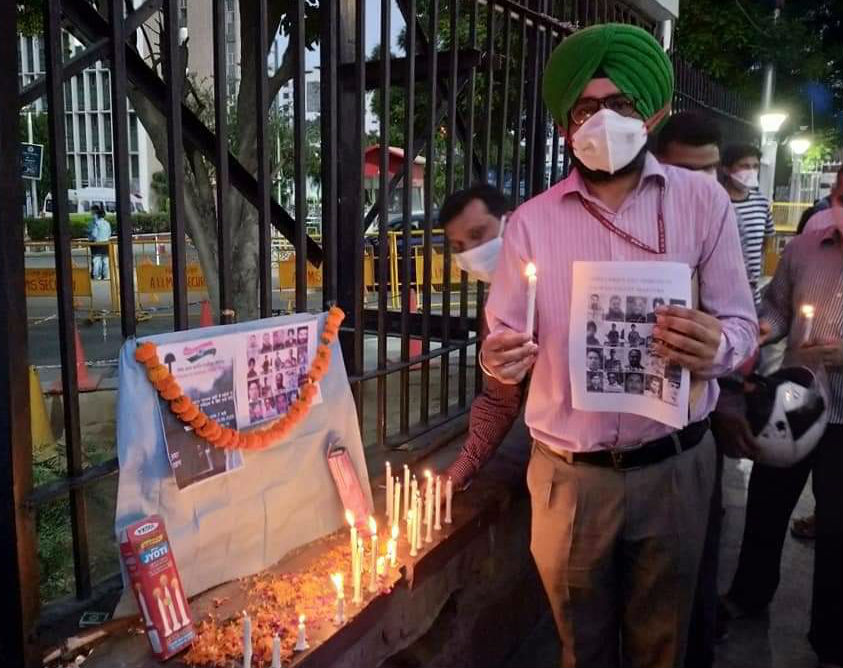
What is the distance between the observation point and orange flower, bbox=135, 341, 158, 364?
2.07 meters

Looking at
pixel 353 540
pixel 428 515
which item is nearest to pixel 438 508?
pixel 428 515

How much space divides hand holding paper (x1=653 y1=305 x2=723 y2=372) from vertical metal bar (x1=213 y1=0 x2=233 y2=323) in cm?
133

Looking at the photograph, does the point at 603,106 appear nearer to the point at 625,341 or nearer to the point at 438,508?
the point at 625,341

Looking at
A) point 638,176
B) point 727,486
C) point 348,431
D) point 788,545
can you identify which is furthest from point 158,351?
point 727,486

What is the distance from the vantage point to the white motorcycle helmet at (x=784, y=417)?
9.89ft

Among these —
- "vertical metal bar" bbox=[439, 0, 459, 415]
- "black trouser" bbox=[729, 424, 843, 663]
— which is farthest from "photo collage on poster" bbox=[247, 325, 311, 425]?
"black trouser" bbox=[729, 424, 843, 663]

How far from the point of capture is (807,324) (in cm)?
324

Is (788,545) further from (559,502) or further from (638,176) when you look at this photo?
(638,176)

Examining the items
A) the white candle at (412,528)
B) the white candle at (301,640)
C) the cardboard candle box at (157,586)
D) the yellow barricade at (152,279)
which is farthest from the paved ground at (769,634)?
the yellow barricade at (152,279)

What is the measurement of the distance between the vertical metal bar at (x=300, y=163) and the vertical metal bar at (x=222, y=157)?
8.0 inches

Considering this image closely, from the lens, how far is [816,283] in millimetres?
3240

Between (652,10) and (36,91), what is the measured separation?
16.3 ft

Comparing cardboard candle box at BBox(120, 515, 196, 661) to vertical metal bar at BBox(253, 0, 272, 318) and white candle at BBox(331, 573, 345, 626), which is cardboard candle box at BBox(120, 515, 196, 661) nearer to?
white candle at BBox(331, 573, 345, 626)

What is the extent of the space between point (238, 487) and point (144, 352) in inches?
22.4
